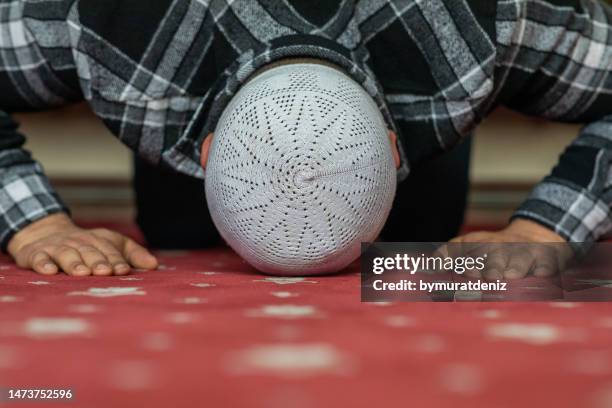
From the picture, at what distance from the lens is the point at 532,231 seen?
43.4 inches

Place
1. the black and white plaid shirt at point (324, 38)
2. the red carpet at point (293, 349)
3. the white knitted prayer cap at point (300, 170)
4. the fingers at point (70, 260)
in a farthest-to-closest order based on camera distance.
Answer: the black and white plaid shirt at point (324, 38)
the fingers at point (70, 260)
the white knitted prayer cap at point (300, 170)
the red carpet at point (293, 349)

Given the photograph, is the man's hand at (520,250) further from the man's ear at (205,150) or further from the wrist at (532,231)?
the man's ear at (205,150)

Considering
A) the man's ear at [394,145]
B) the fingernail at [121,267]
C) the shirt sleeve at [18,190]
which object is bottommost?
the fingernail at [121,267]

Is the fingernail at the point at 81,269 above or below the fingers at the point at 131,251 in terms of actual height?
above

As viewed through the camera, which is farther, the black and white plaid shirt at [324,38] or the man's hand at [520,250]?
the black and white plaid shirt at [324,38]

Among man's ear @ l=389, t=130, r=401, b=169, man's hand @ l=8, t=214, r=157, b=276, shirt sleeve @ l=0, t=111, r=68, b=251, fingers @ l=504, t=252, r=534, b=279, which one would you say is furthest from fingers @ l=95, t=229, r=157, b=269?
fingers @ l=504, t=252, r=534, b=279

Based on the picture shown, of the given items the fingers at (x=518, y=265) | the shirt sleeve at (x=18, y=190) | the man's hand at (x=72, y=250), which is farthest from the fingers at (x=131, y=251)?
the fingers at (x=518, y=265)

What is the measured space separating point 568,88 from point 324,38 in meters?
0.40

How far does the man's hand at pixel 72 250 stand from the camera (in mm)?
978

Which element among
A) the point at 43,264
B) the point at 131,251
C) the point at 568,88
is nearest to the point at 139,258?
the point at 131,251

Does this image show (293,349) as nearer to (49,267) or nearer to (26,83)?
(49,267)

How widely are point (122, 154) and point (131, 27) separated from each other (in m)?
1.73

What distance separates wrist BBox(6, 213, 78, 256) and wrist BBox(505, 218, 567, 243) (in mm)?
607

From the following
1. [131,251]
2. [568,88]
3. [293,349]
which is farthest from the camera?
[568,88]
